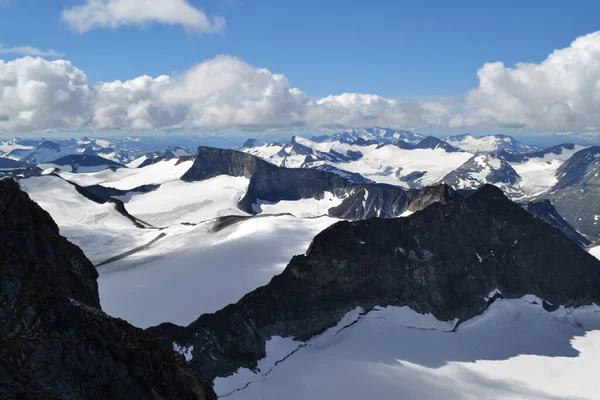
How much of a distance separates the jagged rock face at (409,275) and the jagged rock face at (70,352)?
49.1 meters

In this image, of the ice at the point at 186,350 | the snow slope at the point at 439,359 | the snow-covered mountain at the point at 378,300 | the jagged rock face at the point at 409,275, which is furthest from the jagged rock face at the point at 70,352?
the jagged rock face at the point at 409,275

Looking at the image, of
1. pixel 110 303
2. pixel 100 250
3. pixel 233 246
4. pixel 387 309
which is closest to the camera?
pixel 110 303

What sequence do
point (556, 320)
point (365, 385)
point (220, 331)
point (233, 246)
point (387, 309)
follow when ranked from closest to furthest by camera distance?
point (365, 385) → point (220, 331) → point (387, 309) → point (556, 320) → point (233, 246)

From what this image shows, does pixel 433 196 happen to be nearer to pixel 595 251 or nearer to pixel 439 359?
pixel 595 251

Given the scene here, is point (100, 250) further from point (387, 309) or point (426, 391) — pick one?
point (426, 391)

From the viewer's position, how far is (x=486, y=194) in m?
122

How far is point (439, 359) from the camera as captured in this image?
292ft

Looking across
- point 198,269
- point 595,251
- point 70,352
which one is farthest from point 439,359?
point 595,251

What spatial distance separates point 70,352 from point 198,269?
84.3m

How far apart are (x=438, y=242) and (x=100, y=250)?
331ft

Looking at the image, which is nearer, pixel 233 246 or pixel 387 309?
pixel 387 309

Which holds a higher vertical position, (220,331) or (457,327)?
(220,331)

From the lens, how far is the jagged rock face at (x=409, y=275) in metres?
81.0

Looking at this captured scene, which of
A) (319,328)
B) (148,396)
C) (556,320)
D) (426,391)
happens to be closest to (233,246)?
(319,328)
